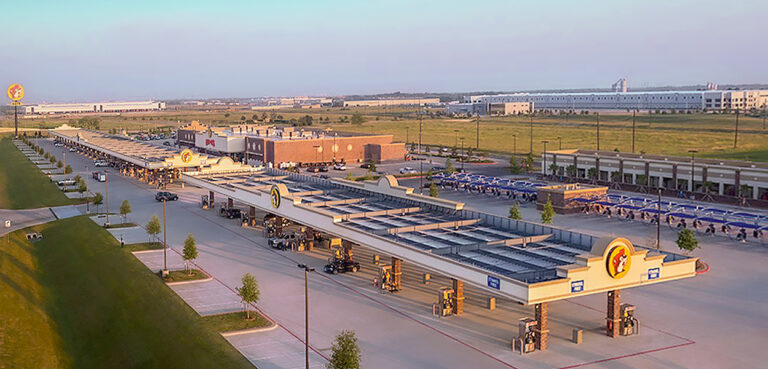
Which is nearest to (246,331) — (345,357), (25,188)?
(345,357)

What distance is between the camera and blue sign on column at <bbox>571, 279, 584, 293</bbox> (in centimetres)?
3015

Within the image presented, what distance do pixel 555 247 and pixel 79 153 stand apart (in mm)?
128065

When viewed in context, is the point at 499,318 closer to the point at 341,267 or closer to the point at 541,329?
the point at 541,329

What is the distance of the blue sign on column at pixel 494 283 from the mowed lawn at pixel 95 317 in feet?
35.9

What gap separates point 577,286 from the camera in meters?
30.3

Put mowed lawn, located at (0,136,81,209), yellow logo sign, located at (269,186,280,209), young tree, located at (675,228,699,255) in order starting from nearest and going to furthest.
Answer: young tree, located at (675,228,699,255) < yellow logo sign, located at (269,186,280,209) < mowed lawn, located at (0,136,81,209)

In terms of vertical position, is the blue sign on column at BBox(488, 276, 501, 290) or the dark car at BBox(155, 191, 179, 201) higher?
the blue sign on column at BBox(488, 276, 501, 290)

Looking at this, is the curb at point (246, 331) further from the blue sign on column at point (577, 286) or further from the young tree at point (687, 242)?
the young tree at point (687, 242)

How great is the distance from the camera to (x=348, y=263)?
45.5 metres

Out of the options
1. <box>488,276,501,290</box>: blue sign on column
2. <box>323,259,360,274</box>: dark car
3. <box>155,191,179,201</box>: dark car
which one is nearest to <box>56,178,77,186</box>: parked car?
<box>155,191,179,201</box>: dark car

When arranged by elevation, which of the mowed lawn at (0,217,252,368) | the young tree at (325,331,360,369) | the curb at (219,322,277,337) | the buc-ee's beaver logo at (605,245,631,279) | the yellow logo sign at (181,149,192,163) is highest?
the yellow logo sign at (181,149,192,163)

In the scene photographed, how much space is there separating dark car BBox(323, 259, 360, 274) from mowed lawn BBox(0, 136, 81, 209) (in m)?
44.8

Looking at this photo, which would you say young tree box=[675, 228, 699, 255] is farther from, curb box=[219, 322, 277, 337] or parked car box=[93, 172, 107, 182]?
parked car box=[93, 172, 107, 182]

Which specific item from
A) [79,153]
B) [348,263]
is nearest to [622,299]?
[348,263]
